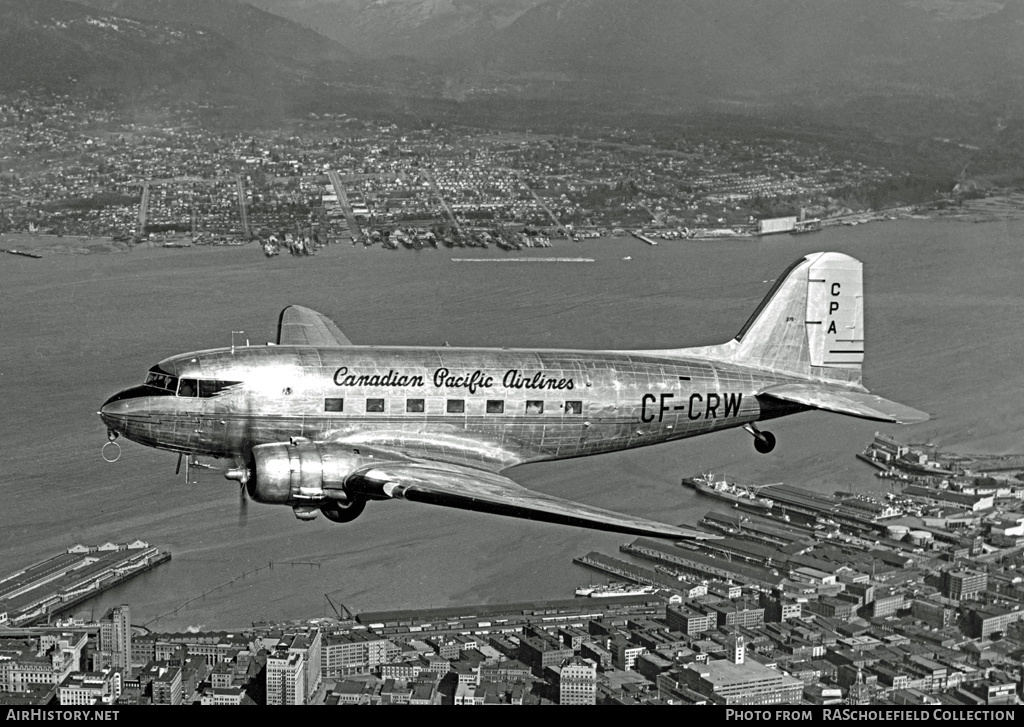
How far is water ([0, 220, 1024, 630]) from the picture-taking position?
39375mm

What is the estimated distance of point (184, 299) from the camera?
171 ft

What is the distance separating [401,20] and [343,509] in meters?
79.8

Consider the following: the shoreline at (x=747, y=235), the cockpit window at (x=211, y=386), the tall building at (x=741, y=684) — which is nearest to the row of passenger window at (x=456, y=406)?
the cockpit window at (x=211, y=386)

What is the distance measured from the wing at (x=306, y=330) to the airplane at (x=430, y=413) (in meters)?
3.89

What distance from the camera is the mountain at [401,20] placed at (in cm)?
8812

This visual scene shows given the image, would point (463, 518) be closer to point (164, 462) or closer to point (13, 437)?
point (164, 462)

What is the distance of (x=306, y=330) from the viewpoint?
22094 millimetres

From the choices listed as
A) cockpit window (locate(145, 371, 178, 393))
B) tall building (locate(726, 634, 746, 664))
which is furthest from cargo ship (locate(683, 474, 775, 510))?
cockpit window (locate(145, 371, 178, 393))

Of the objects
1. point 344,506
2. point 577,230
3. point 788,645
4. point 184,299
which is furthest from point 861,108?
point 344,506

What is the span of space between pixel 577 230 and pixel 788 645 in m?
30.7

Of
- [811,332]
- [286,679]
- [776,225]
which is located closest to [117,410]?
[811,332]

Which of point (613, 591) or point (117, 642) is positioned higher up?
point (613, 591)

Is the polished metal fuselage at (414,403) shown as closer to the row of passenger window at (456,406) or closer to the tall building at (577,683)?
the row of passenger window at (456,406)

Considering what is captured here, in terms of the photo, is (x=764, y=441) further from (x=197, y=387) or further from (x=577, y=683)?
(x=577, y=683)
